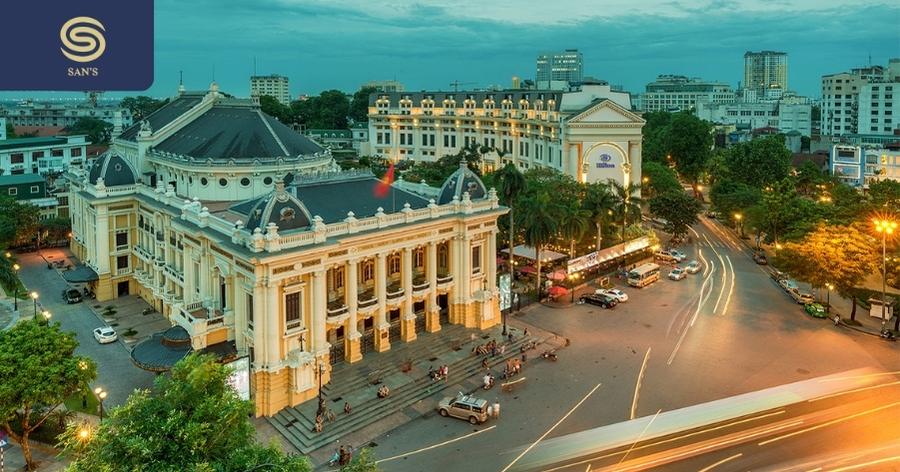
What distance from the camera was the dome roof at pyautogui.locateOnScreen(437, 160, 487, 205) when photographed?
163ft

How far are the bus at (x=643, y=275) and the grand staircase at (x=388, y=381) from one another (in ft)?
66.0

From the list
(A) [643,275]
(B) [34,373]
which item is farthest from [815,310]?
(B) [34,373]

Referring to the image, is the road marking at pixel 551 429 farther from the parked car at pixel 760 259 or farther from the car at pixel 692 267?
the parked car at pixel 760 259

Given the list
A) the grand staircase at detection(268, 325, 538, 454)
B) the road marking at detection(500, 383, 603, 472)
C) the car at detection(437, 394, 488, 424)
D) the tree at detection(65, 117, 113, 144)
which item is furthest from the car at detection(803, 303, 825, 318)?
the tree at detection(65, 117, 113, 144)

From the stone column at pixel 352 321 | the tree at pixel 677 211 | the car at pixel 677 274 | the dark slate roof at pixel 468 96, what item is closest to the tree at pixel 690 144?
the dark slate roof at pixel 468 96

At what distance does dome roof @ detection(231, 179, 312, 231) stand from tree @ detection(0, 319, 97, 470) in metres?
11.4

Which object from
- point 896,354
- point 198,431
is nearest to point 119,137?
point 198,431

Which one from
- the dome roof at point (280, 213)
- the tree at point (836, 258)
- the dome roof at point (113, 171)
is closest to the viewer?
the dome roof at point (280, 213)

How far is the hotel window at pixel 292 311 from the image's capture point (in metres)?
38.4

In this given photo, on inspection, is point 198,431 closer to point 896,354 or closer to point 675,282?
point 896,354

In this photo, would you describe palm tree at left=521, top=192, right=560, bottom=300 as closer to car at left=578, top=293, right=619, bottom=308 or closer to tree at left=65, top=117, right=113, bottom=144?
car at left=578, top=293, right=619, bottom=308

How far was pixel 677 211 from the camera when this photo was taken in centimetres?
8138

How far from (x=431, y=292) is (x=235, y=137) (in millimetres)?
23581

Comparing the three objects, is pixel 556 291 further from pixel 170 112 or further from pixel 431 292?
pixel 170 112
